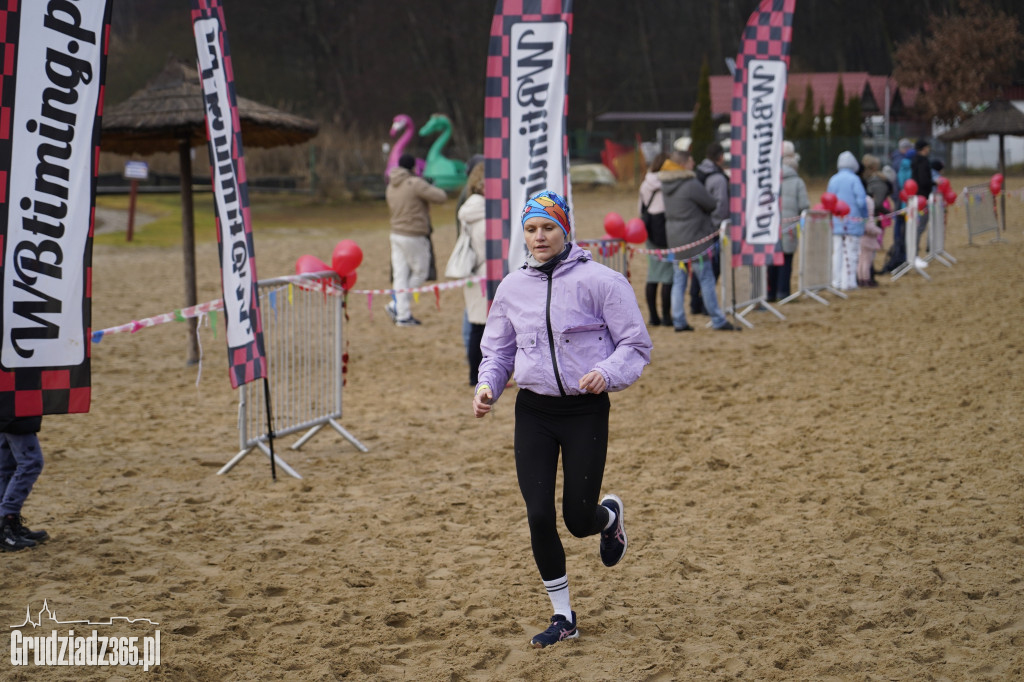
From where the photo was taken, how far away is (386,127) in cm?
6000

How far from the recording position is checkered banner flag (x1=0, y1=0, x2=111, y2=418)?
496 centimetres

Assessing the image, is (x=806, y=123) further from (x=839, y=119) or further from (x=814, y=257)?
(x=814, y=257)

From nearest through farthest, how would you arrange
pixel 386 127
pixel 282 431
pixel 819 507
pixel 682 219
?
1. pixel 819 507
2. pixel 282 431
3. pixel 682 219
4. pixel 386 127

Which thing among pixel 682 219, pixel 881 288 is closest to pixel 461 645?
pixel 682 219

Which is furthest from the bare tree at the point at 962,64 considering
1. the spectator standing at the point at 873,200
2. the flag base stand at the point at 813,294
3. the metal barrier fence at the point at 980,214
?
the flag base stand at the point at 813,294

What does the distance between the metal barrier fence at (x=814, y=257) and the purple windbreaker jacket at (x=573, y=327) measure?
1008 cm

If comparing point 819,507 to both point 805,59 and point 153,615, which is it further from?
point 805,59

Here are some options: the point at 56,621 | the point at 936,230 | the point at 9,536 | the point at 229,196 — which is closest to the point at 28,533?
the point at 9,536

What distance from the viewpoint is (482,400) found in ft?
14.1

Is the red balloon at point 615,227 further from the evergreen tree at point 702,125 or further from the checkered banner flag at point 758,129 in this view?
the evergreen tree at point 702,125

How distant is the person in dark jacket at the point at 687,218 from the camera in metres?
11.5

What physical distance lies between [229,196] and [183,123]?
4544mm

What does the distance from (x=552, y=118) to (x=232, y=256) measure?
2897mm

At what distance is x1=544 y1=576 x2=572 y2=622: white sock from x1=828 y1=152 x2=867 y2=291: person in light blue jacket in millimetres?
10971
